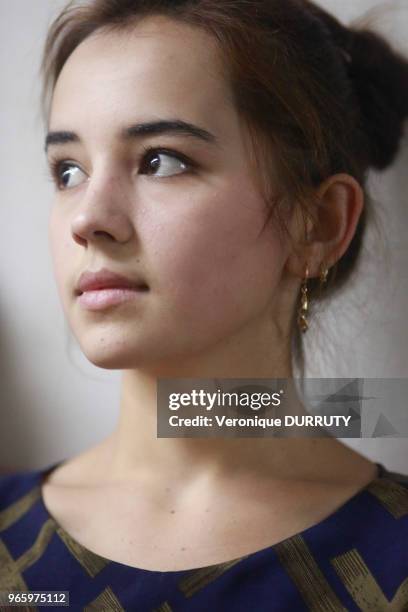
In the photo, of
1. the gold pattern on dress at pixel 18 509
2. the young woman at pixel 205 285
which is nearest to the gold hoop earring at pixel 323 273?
the young woman at pixel 205 285

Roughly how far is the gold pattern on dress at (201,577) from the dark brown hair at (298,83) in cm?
23

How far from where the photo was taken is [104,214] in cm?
68

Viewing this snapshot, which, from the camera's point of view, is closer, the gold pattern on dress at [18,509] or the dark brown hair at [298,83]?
the dark brown hair at [298,83]

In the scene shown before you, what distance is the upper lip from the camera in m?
0.69

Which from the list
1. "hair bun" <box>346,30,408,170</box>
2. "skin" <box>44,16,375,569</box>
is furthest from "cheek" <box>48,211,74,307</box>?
"hair bun" <box>346,30,408,170</box>

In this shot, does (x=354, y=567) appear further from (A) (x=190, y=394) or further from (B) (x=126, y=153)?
(B) (x=126, y=153)

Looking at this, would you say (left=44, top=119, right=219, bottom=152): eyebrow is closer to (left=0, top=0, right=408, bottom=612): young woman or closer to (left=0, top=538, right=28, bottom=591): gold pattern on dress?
(left=0, top=0, right=408, bottom=612): young woman

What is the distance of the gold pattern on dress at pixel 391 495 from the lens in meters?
0.76

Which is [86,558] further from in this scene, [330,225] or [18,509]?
[330,225]

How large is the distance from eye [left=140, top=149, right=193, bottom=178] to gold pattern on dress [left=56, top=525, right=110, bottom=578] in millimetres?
361

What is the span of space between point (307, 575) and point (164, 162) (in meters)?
0.39

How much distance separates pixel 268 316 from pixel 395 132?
0.88 ft

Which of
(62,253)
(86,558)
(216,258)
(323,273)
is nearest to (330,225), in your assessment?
(323,273)

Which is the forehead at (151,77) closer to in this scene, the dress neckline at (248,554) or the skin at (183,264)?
the skin at (183,264)
